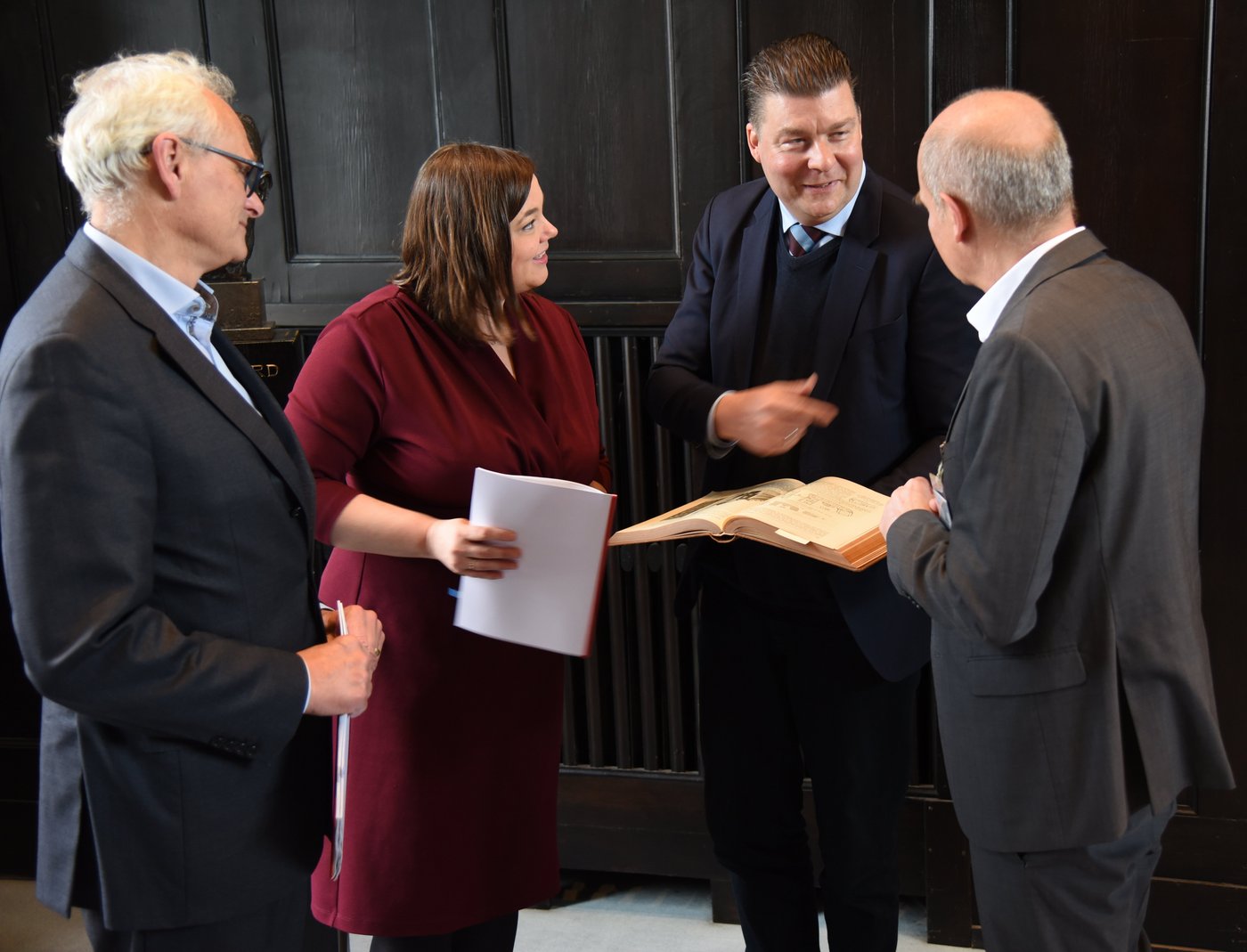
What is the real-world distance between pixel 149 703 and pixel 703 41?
193 centimetres

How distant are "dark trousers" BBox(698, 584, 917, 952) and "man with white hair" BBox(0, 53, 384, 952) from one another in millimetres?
839

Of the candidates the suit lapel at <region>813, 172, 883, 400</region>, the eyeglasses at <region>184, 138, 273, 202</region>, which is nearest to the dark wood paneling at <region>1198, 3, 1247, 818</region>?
the suit lapel at <region>813, 172, 883, 400</region>

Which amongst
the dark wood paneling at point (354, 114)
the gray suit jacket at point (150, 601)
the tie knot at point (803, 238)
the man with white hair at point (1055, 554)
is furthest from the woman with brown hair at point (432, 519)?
the dark wood paneling at point (354, 114)

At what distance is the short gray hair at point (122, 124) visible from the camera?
54.0 inches

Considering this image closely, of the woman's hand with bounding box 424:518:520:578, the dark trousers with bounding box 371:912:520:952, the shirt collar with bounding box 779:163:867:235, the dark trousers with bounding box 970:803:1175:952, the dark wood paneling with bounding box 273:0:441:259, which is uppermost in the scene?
the dark wood paneling with bounding box 273:0:441:259

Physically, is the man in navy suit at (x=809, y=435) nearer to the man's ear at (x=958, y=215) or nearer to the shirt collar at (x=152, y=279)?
the man's ear at (x=958, y=215)

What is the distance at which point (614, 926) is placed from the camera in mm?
3004

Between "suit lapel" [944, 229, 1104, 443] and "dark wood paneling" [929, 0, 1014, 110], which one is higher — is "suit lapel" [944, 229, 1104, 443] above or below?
below

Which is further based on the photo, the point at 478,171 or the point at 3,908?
the point at 3,908

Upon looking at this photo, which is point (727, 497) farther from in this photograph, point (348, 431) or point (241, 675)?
point (241, 675)

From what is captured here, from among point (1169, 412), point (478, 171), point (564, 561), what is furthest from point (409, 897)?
point (1169, 412)

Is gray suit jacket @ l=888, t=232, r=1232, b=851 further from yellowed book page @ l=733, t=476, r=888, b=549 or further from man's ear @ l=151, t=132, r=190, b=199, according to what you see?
man's ear @ l=151, t=132, r=190, b=199

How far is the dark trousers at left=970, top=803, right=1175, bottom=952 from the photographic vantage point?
156 centimetres

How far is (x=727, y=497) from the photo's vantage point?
6.61 feet
